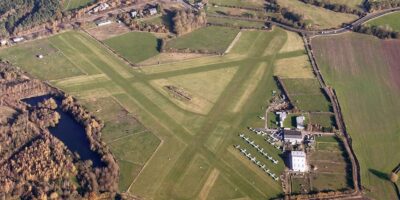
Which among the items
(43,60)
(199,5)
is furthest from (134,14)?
(43,60)

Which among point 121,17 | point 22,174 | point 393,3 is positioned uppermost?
point 393,3

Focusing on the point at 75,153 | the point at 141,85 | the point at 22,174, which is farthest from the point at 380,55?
the point at 22,174

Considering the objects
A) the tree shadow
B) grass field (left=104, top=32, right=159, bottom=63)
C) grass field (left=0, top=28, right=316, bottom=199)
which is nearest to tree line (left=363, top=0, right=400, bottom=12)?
grass field (left=0, top=28, right=316, bottom=199)

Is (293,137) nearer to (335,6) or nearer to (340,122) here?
(340,122)

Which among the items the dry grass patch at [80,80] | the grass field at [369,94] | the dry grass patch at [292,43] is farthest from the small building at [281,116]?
the dry grass patch at [80,80]

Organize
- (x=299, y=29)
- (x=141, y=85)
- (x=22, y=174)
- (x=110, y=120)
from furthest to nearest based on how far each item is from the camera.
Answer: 1. (x=299, y=29)
2. (x=141, y=85)
3. (x=110, y=120)
4. (x=22, y=174)

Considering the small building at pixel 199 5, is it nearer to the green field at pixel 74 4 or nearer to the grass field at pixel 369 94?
the green field at pixel 74 4

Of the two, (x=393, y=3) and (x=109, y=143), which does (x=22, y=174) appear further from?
(x=393, y=3)
